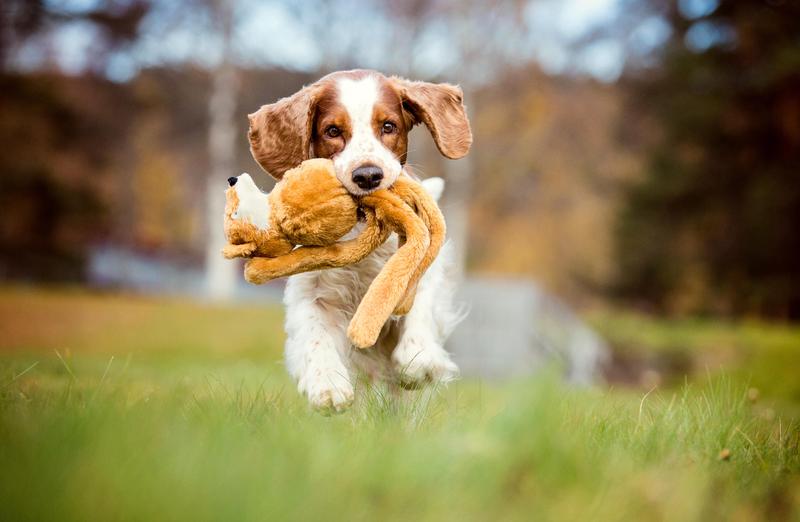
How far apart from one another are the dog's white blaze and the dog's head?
0.49m

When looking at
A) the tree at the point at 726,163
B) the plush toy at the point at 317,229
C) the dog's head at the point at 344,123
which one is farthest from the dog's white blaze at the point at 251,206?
the tree at the point at 726,163

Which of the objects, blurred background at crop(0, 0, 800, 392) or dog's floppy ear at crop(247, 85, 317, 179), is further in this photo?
blurred background at crop(0, 0, 800, 392)

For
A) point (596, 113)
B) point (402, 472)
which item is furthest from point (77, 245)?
point (402, 472)

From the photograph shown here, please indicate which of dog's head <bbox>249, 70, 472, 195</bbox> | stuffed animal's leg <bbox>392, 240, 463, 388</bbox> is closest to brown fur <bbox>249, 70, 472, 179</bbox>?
dog's head <bbox>249, 70, 472, 195</bbox>

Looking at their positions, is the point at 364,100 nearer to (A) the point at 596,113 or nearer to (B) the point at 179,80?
(B) the point at 179,80

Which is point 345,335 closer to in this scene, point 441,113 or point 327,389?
point 327,389

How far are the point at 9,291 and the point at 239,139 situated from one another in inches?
237

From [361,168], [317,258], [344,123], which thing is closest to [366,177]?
[361,168]

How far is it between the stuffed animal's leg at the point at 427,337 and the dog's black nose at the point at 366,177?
1.86 feet

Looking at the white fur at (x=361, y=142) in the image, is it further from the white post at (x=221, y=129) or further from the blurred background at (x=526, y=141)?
the white post at (x=221, y=129)

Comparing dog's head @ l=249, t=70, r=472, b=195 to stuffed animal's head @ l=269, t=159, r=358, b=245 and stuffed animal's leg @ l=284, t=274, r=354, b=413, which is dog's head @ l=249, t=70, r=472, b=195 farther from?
stuffed animal's leg @ l=284, t=274, r=354, b=413

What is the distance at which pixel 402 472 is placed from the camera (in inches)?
63.6

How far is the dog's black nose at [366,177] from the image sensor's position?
301cm

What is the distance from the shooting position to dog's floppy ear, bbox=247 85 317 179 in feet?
11.4
